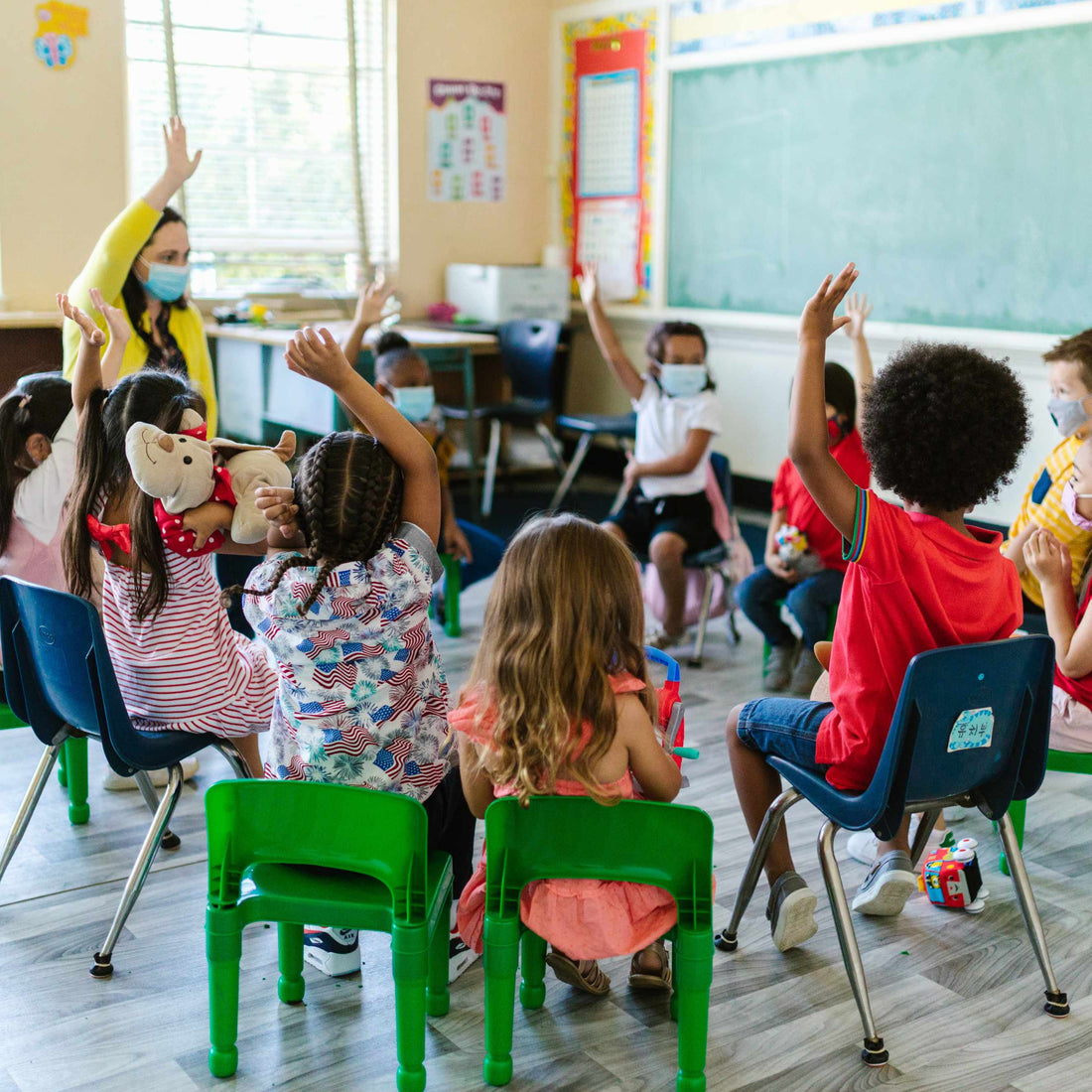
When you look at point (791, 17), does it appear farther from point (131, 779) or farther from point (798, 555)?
point (131, 779)

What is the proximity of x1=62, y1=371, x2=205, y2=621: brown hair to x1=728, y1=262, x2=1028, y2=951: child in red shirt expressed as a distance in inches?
40.3

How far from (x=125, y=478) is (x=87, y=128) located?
147 inches

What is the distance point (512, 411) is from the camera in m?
5.61

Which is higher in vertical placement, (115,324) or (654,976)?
(115,324)

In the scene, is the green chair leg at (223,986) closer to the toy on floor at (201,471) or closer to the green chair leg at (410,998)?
the green chair leg at (410,998)

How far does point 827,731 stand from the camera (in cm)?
191

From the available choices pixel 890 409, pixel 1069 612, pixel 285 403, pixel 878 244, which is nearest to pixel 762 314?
pixel 878 244

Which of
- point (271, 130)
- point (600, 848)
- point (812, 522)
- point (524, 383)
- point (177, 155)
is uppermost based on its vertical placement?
point (271, 130)

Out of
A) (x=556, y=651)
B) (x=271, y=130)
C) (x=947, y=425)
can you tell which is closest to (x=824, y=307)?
(x=947, y=425)

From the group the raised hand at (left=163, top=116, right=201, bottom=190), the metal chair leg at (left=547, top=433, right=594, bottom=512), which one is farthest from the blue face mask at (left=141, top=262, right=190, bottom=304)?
the metal chair leg at (left=547, top=433, right=594, bottom=512)

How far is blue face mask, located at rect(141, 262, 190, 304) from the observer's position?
3.15m

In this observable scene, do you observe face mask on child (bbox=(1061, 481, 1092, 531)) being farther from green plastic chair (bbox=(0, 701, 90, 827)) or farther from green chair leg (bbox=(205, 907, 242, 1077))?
green plastic chair (bbox=(0, 701, 90, 827))

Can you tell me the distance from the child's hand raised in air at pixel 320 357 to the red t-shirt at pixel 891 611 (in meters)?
0.75

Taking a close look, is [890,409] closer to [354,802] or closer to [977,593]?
[977,593]
